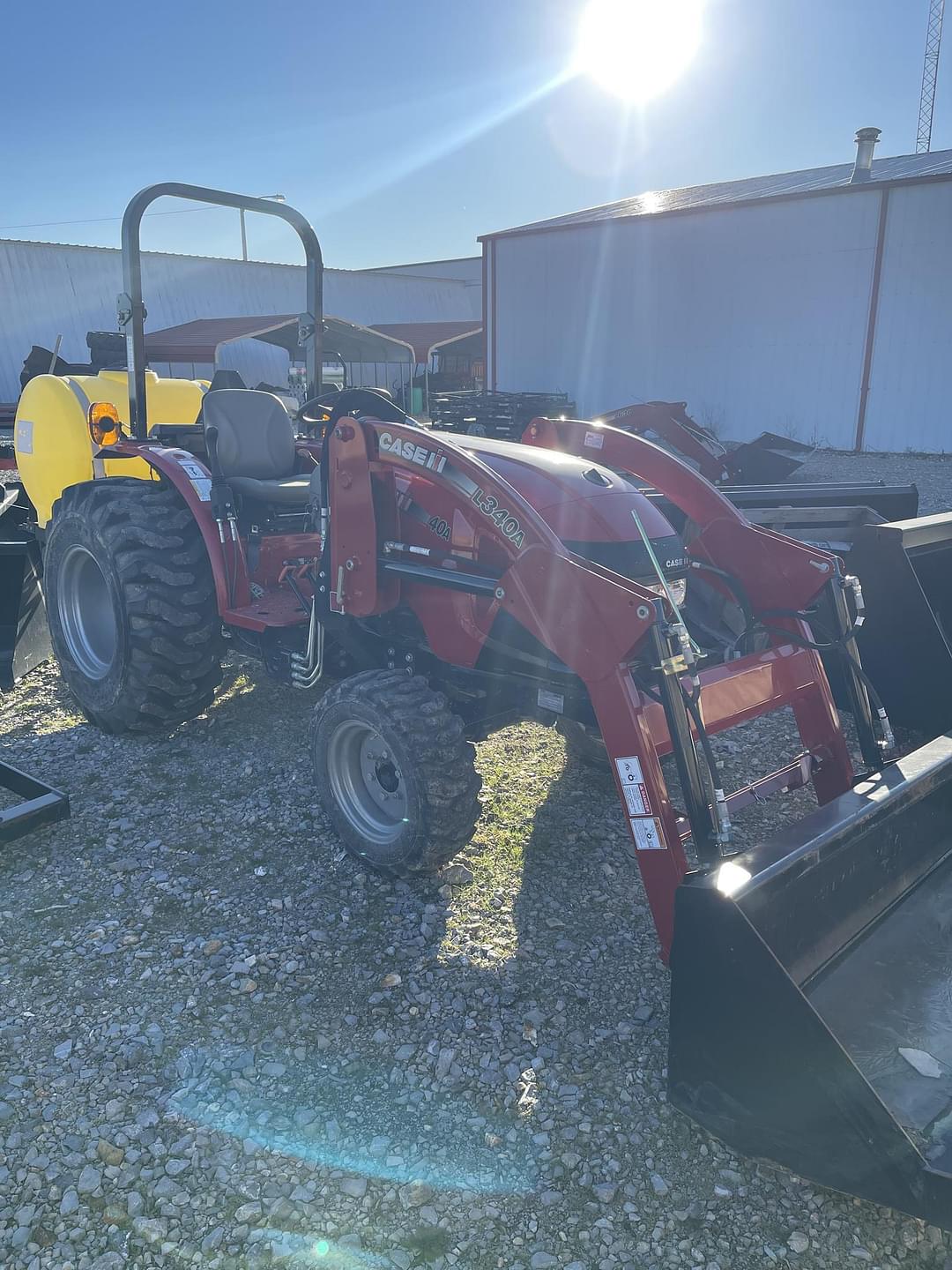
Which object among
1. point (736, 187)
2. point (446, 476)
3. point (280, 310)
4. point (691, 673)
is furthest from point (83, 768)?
point (280, 310)

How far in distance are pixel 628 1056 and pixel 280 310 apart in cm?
3134

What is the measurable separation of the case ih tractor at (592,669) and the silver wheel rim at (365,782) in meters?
0.01

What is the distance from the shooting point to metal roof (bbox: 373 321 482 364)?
27.5m

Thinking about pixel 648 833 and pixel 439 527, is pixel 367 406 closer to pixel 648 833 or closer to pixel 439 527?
pixel 439 527

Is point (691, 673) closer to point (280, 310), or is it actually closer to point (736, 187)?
point (736, 187)

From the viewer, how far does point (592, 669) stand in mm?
2523

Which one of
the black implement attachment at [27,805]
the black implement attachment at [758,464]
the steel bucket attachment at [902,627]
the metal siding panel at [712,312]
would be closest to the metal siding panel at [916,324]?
the metal siding panel at [712,312]

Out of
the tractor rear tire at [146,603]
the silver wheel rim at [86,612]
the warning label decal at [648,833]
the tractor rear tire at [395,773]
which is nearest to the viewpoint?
the warning label decal at [648,833]

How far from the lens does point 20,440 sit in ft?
21.6

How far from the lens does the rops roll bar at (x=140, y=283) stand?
13.5ft

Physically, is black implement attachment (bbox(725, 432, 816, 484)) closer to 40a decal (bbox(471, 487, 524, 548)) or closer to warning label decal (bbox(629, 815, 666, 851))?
40a decal (bbox(471, 487, 524, 548))

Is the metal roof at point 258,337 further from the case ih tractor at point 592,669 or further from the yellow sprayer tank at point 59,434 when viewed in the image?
the case ih tractor at point 592,669

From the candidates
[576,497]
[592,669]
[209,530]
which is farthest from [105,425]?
[592,669]

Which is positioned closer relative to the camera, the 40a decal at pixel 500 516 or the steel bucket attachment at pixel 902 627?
the 40a decal at pixel 500 516
